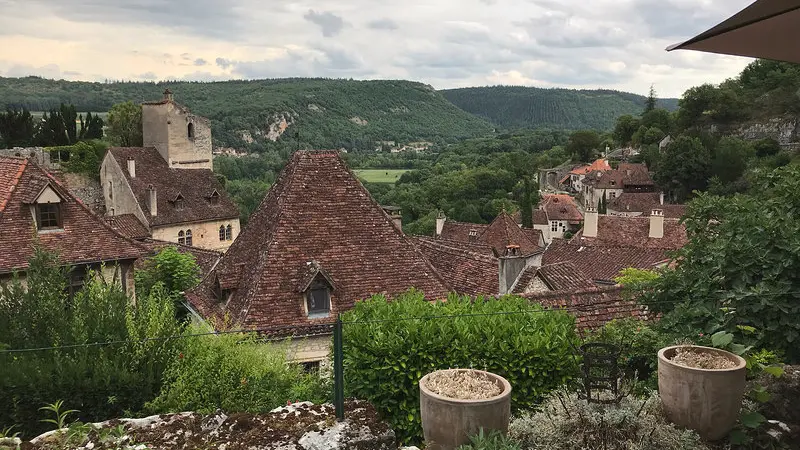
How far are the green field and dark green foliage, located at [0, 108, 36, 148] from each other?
78899 mm

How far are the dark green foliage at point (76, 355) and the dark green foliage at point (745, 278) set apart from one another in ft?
21.6

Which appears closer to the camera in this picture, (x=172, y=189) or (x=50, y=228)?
(x=50, y=228)

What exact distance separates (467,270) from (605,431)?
34.5ft

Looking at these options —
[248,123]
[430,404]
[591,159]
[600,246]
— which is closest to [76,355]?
[430,404]

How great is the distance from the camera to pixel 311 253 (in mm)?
12812

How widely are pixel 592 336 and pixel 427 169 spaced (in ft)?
410

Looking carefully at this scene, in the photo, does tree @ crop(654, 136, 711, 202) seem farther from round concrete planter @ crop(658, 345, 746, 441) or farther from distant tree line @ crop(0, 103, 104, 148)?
round concrete planter @ crop(658, 345, 746, 441)

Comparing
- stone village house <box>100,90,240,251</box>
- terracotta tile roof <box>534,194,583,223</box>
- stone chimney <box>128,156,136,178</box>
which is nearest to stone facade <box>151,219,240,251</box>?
stone village house <box>100,90,240,251</box>

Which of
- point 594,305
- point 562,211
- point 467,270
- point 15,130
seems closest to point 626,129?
point 562,211

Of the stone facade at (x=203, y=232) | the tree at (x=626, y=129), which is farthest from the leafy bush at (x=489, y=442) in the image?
the tree at (x=626, y=129)

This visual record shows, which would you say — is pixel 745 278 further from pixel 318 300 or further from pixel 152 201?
pixel 152 201

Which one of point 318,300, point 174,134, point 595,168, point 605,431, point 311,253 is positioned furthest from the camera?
point 595,168

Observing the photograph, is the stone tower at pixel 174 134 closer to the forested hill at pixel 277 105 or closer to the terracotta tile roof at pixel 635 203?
the forested hill at pixel 277 105

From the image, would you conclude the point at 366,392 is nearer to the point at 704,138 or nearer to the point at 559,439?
the point at 559,439
